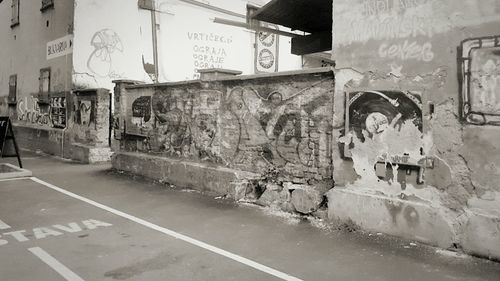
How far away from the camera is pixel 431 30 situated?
14.3 feet

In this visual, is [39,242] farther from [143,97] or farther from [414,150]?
[143,97]

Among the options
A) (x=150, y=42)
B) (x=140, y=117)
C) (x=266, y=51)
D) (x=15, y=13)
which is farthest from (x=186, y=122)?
(x=15, y=13)

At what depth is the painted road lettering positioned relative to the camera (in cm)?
470

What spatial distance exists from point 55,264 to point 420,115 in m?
4.30

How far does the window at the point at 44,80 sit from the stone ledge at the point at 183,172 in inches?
222

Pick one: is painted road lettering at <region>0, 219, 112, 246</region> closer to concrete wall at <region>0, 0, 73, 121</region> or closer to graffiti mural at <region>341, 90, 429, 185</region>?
graffiti mural at <region>341, 90, 429, 185</region>

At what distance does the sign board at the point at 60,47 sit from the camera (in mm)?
12141

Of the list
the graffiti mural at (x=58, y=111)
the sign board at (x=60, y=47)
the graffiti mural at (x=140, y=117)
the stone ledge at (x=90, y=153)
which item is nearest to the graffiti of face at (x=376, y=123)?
the graffiti mural at (x=140, y=117)

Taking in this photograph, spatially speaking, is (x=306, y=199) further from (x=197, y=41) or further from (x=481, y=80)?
(x=197, y=41)

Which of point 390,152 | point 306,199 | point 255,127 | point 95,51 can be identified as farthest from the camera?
point 95,51

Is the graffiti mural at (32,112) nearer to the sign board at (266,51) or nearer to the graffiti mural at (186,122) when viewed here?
the graffiti mural at (186,122)

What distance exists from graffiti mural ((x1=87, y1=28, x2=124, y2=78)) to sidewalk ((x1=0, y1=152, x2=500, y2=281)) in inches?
263

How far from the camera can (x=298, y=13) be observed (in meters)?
8.16

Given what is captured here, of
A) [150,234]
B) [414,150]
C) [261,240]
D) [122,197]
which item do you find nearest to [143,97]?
[122,197]
